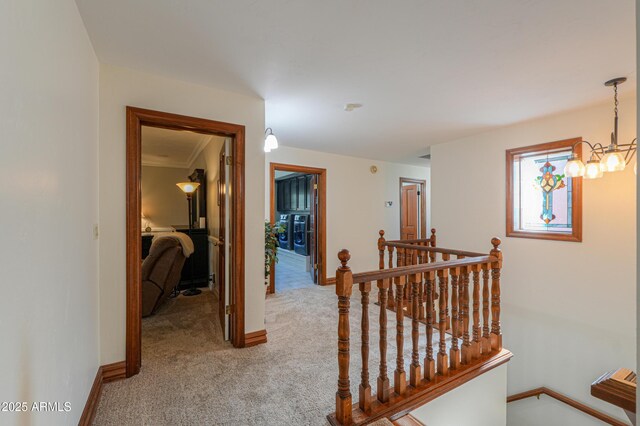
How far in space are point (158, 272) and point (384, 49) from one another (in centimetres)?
Answer: 321

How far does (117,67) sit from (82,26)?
0.48 meters

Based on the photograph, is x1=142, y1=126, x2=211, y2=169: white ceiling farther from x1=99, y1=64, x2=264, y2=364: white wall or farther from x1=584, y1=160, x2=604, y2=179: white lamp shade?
x1=584, y1=160, x2=604, y2=179: white lamp shade

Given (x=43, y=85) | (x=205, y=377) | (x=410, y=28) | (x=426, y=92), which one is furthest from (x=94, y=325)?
(x=426, y=92)

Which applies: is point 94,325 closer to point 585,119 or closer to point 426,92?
point 426,92

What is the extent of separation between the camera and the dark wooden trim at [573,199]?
2.97 meters

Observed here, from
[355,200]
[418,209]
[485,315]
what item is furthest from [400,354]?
[418,209]

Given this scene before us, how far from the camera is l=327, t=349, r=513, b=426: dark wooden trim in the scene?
64.4 inches

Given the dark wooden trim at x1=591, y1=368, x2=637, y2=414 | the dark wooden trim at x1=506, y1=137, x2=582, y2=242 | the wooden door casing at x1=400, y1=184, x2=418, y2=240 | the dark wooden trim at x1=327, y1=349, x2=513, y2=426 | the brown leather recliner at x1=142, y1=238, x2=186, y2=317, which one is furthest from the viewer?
the wooden door casing at x1=400, y1=184, x2=418, y2=240

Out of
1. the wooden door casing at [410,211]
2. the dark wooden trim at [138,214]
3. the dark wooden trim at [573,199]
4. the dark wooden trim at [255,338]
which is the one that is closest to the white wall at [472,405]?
the dark wooden trim at [255,338]

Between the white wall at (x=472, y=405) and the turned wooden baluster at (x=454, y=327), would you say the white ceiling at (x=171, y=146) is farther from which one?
the white wall at (x=472, y=405)

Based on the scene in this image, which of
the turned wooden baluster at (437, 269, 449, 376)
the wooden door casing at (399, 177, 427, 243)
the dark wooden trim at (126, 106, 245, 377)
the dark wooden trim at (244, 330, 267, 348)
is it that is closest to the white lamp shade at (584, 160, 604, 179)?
the turned wooden baluster at (437, 269, 449, 376)

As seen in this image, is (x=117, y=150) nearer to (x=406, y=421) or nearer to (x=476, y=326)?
(x=406, y=421)

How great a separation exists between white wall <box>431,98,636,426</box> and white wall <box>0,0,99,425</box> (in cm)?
412

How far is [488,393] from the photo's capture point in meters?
2.25
